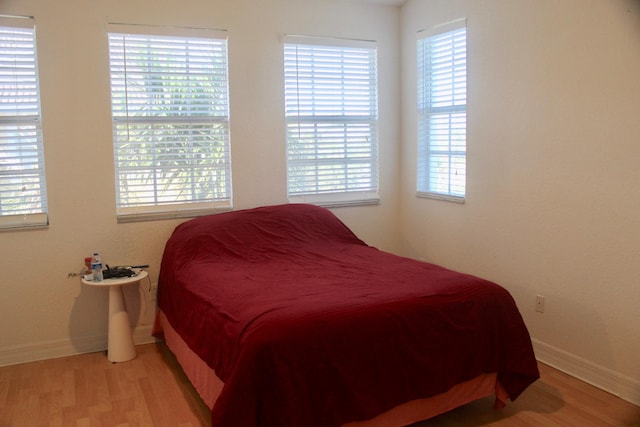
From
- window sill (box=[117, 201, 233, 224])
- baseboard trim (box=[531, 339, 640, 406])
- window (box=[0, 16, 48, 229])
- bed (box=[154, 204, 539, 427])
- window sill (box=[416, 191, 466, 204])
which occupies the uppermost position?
window (box=[0, 16, 48, 229])

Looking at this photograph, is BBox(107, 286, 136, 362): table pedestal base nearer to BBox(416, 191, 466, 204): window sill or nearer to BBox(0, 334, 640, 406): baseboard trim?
BBox(0, 334, 640, 406): baseboard trim

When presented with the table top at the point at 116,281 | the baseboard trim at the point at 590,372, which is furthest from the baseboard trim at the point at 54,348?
the baseboard trim at the point at 590,372

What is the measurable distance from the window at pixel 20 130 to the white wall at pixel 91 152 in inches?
2.3

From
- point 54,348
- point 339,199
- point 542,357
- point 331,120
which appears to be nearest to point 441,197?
point 339,199

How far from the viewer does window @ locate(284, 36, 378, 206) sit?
448cm

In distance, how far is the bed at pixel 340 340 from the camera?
7.94ft

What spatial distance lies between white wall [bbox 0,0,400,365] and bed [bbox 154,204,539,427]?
69 cm

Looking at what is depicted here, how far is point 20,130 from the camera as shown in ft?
12.2

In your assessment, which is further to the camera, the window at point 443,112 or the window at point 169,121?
the window at point 443,112

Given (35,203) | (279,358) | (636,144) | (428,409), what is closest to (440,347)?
(428,409)

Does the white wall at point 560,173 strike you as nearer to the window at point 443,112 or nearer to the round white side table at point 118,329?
the window at point 443,112

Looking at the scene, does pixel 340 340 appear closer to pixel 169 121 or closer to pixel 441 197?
pixel 441 197

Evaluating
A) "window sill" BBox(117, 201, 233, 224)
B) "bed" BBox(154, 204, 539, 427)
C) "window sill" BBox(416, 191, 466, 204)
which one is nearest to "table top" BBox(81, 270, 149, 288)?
"bed" BBox(154, 204, 539, 427)

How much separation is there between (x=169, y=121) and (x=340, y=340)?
2249 millimetres
